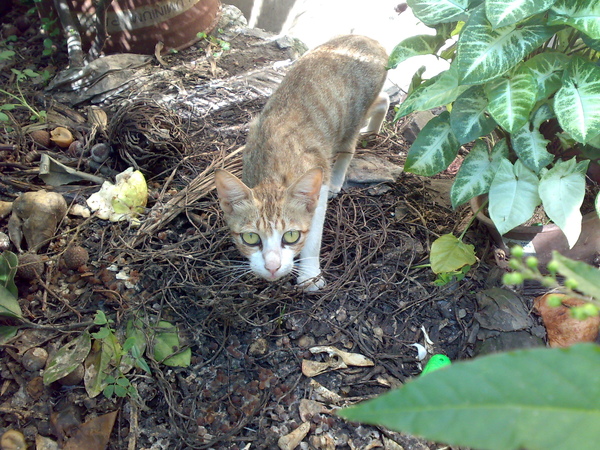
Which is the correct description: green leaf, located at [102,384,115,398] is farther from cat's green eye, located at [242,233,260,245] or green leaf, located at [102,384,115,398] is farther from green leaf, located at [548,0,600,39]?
green leaf, located at [548,0,600,39]

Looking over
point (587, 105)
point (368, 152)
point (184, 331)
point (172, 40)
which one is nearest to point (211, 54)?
point (172, 40)

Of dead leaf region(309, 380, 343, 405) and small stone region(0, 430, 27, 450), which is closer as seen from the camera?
small stone region(0, 430, 27, 450)

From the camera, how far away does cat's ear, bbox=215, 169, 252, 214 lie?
175cm

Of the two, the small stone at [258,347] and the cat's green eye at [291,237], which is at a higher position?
the cat's green eye at [291,237]

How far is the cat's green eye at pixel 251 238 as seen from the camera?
1900 millimetres

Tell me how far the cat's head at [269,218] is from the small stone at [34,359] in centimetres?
93

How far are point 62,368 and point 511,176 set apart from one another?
2004 millimetres

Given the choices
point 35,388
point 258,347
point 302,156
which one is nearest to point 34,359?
point 35,388

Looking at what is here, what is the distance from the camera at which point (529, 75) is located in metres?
1.60

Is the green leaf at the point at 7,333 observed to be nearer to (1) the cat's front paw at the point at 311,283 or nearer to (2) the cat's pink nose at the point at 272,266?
(2) the cat's pink nose at the point at 272,266

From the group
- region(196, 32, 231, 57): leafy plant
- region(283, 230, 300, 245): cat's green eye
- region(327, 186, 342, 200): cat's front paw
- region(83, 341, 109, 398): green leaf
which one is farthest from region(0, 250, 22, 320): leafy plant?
region(196, 32, 231, 57): leafy plant

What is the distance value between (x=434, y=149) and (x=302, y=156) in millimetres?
651

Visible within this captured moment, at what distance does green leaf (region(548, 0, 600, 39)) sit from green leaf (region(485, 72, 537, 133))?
0.68ft

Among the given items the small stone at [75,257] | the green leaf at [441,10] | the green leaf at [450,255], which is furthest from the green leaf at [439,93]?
the small stone at [75,257]
